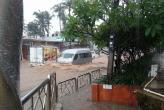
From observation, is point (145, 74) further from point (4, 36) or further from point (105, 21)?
point (4, 36)

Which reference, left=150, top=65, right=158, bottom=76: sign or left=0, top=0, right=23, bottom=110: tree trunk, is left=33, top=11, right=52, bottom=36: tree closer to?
left=150, top=65, right=158, bottom=76: sign

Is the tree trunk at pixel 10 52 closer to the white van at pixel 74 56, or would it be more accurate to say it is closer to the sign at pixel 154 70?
the sign at pixel 154 70

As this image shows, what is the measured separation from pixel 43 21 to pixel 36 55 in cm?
3997

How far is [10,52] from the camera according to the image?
2.48 meters

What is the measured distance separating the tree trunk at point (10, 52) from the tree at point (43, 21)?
78.9 metres

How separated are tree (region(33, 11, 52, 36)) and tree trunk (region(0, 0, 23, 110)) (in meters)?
78.9

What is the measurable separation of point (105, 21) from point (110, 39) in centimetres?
62

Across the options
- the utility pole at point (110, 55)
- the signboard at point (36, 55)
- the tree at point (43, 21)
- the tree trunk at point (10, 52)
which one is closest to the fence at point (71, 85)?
the utility pole at point (110, 55)

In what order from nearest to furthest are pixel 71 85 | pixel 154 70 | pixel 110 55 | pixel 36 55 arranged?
pixel 154 70 < pixel 110 55 < pixel 71 85 < pixel 36 55

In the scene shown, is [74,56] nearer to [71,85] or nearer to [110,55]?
[71,85]

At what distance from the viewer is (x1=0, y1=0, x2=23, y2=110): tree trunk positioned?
2416 millimetres

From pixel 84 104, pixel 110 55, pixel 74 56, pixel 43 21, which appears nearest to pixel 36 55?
pixel 74 56

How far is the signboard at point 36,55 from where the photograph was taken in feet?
139

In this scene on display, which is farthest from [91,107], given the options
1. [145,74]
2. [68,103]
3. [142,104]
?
[142,104]
